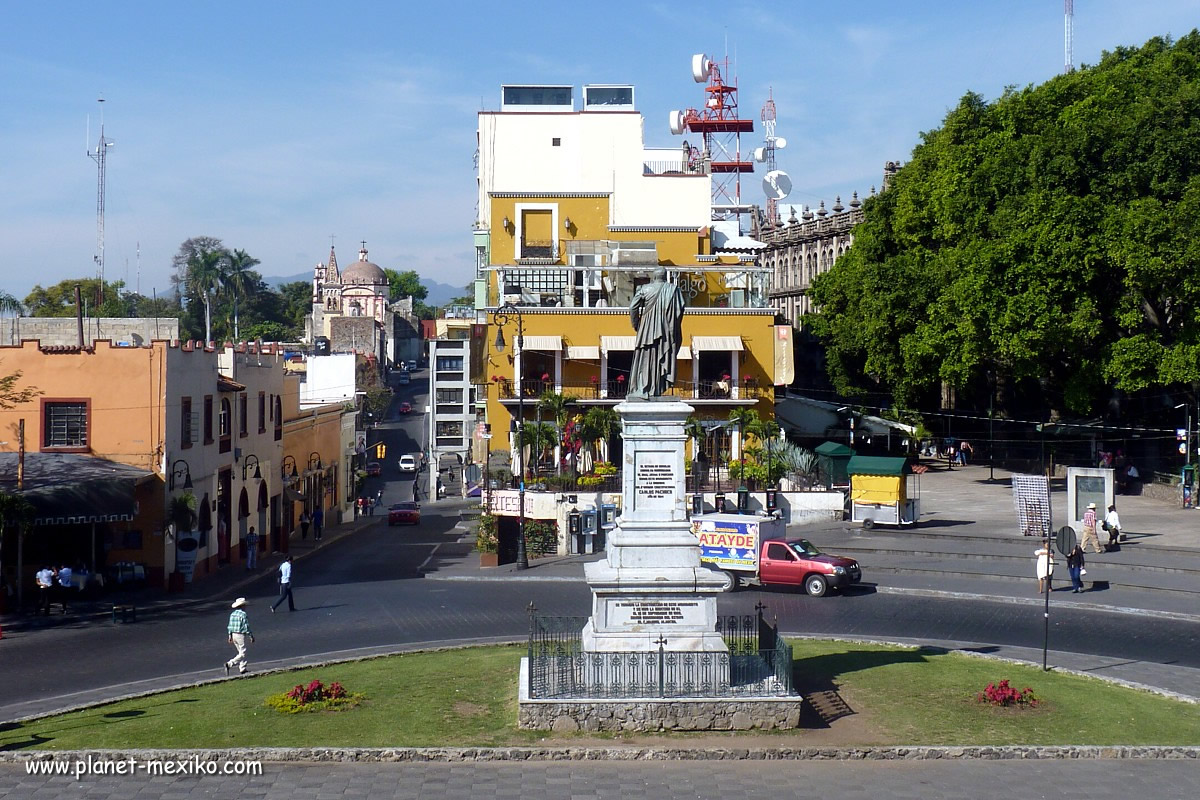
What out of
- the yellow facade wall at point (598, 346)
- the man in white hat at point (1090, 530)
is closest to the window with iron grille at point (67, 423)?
the yellow facade wall at point (598, 346)

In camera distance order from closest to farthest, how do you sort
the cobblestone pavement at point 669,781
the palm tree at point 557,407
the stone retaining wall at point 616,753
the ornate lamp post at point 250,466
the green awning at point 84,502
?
the cobblestone pavement at point 669,781, the stone retaining wall at point 616,753, the green awning at point 84,502, the palm tree at point 557,407, the ornate lamp post at point 250,466

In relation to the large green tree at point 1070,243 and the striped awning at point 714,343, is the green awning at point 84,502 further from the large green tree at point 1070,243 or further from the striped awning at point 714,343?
the large green tree at point 1070,243

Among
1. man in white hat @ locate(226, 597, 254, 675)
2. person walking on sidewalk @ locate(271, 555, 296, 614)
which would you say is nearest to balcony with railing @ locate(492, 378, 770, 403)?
person walking on sidewalk @ locate(271, 555, 296, 614)

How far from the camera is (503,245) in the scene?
52.9 metres

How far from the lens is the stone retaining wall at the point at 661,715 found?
1562cm

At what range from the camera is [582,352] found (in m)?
45.5

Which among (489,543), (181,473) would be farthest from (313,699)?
(181,473)

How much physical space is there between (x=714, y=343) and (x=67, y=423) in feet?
75.6

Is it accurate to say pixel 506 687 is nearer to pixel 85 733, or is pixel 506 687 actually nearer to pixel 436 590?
pixel 85 733

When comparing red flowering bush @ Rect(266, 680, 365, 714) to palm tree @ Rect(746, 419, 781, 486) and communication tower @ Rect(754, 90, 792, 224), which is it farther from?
communication tower @ Rect(754, 90, 792, 224)

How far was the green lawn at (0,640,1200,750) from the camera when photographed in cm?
1529

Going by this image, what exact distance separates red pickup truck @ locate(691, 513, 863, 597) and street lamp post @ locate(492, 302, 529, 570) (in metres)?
5.53

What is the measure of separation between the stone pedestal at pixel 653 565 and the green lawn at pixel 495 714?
162cm

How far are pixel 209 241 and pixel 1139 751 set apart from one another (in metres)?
132
